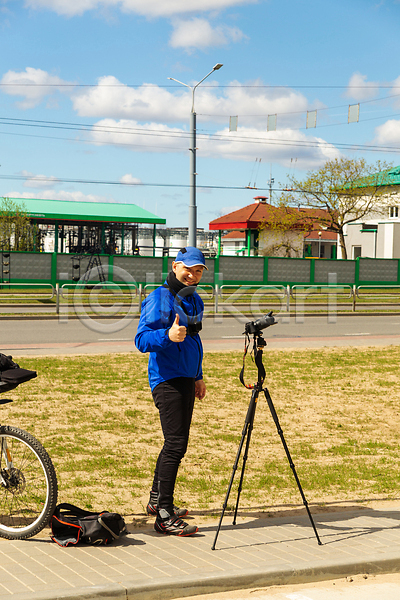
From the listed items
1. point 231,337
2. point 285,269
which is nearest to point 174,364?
point 231,337

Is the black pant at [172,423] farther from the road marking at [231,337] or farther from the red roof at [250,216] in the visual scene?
the red roof at [250,216]

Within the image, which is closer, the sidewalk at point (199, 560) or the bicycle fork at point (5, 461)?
the sidewalk at point (199, 560)

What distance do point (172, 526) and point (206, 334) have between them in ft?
44.5

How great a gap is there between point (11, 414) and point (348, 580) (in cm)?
489

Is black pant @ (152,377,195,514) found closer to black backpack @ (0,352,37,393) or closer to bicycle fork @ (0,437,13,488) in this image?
black backpack @ (0,352,37,393)

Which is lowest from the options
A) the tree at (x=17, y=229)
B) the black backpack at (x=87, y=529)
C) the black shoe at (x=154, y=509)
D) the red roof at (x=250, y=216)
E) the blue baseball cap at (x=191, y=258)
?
the black shoe at (x=154, y=509)

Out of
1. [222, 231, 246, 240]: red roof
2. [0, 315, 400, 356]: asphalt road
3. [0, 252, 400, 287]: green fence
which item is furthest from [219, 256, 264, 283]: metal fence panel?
[222, 231, 246, 240]: red roof

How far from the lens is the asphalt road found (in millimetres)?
14938

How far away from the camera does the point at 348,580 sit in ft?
13.1

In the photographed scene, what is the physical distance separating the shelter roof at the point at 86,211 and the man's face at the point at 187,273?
43.3 m

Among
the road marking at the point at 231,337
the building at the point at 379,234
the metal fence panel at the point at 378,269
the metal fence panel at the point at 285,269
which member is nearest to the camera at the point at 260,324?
the road marking at the point at 231,337

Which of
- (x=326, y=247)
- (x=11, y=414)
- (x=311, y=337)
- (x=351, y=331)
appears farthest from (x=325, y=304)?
(x=326, y=247)

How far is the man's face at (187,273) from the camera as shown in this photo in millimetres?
4457

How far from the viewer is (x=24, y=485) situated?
14.5 feet
